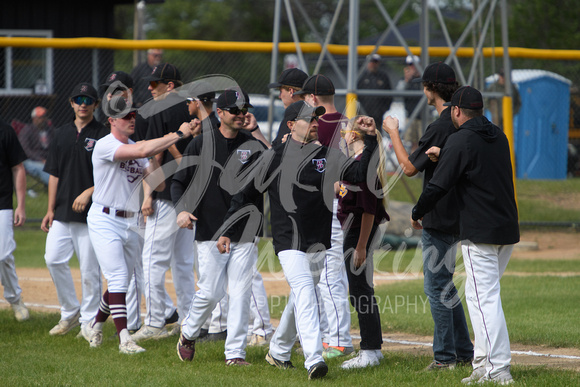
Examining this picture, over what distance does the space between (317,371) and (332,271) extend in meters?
1.12

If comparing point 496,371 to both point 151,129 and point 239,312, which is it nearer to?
point 239,312

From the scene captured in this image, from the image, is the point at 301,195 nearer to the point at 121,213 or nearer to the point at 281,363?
the point at 281,363

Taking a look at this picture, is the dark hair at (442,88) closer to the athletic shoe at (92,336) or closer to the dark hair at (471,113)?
the dark hair at (471,113)

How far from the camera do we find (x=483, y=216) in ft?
15.3

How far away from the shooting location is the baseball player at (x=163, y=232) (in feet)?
20.8

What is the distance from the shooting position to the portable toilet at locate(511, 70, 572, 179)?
13.9 m

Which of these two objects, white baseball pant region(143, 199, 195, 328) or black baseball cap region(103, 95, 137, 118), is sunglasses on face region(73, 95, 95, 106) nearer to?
black baseball cap region(103, 95, 137, 118)

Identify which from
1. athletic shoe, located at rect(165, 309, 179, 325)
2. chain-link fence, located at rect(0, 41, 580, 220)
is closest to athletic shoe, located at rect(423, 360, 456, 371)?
athletic shoe, located at rect(165, 309, 179, 325)

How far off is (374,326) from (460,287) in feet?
8.68

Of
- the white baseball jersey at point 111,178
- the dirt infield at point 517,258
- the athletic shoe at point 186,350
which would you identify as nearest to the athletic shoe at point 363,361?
the dirt infield at point 517,258

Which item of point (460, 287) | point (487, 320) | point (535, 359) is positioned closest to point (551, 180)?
point (460, 287)

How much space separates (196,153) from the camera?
5566mm

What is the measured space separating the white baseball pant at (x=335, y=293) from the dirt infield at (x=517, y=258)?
1.76 ft

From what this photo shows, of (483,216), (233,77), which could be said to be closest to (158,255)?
(483,216)
